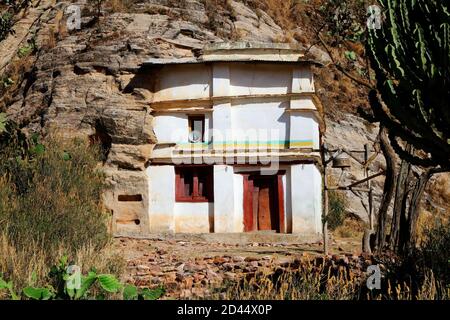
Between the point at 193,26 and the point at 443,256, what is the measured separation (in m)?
15.8

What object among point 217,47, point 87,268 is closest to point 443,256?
point 87,268

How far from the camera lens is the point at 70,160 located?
609 inches

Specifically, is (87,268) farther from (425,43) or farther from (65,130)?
(65,130)

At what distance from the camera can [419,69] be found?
7551 millimetres

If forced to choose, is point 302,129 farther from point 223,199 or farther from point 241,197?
point 223,199

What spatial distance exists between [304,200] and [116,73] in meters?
7.96

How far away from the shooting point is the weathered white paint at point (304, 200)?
725 inches

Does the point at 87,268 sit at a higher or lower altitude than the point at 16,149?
lower

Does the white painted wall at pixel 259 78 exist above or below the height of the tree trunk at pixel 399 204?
above

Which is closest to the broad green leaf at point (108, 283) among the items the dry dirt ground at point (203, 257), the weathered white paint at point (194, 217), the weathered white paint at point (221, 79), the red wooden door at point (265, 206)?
the dry dirt ground at point (203, 257)

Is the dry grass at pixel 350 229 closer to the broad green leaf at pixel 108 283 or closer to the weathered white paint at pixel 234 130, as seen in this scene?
the weathered white paint at pixel 234 130

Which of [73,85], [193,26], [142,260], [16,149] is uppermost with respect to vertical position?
[193,26]

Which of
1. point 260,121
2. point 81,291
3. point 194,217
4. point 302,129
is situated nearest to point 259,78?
point 260,121

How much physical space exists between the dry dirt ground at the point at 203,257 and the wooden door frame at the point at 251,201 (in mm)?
1327
